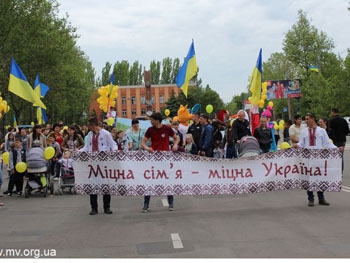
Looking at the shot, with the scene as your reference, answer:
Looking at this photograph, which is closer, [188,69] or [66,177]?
[66,177]

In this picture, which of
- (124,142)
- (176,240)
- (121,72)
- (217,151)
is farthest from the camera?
(121,72)

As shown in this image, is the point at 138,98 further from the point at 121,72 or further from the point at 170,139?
the point at 170,139

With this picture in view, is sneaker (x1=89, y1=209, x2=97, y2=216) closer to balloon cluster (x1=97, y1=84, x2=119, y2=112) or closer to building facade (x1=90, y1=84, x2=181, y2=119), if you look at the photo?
balloon cluster (x1=97, y1=84, x2=119, y2=112)

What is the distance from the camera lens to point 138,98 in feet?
381

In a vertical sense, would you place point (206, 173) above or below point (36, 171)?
above

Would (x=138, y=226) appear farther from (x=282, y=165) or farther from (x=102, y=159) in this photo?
(x=282, y=165)

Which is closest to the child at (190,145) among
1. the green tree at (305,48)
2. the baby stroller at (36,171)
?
the baby stroller at (36,171)

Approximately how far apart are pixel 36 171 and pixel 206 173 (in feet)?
16.9

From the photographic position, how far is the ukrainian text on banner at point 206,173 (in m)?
9.69

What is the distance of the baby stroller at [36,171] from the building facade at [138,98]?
9895 centimetres

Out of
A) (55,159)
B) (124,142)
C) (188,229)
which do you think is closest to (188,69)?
(124,142)

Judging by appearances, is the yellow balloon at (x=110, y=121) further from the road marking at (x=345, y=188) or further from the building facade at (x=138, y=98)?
the building facade at (x=138, y=98)

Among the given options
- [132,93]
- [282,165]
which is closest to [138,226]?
[282,165]

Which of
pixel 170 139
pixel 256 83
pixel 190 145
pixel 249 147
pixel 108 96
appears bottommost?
pixel 190 145
